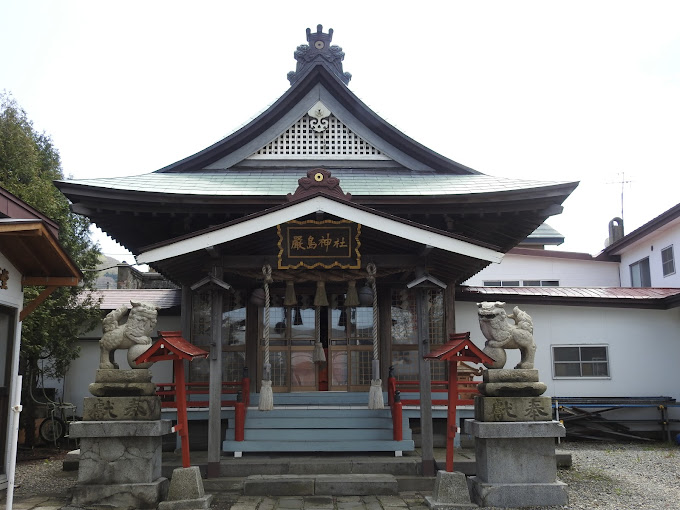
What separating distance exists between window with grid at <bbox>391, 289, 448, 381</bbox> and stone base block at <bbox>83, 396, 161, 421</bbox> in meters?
5.70

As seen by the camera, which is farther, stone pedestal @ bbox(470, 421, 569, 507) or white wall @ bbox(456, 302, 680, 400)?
white wall @ bbox(456, 302, 680, 400)

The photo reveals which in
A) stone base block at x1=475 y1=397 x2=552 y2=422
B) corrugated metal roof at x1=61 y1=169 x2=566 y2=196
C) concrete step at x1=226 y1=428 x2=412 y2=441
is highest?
corrugated metal roof at x1=61 y1=169 x2=566 y2=196

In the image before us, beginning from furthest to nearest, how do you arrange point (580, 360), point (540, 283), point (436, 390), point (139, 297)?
point (540, 283)
point (139, 297)
point (580, 360)
point (436, 390)

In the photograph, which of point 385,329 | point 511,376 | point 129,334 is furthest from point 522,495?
point 129,334

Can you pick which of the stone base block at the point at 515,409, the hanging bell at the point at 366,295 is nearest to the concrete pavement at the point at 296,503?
the stone base block at the point at 515,409

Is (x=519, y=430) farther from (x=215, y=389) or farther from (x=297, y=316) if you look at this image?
(x=297, y=316)

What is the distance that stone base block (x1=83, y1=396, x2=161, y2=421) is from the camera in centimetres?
788

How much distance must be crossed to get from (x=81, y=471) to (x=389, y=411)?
5.05m

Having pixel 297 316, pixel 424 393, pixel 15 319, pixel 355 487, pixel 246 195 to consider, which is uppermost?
pixel 246 195

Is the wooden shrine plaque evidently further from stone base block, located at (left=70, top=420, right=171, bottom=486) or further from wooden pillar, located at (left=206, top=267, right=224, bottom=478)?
stone base block, located at (left=70, top=420, right=171, bottom=486)

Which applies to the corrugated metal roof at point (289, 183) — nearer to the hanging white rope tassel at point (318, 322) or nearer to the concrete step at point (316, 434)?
the hanging white rope tassel at point (318, 322)

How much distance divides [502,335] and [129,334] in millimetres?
4955

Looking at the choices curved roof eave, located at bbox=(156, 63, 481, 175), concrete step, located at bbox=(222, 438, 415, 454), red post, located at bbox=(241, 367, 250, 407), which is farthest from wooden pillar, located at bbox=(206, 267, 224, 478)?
curved roof eave, located at bbox=(156, 63, 481, 175)

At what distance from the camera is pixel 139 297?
16688 millimetres
